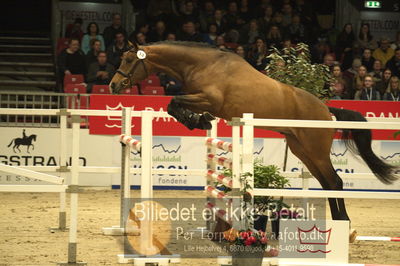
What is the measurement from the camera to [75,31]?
1392 cm

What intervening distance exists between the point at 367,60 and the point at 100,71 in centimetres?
535

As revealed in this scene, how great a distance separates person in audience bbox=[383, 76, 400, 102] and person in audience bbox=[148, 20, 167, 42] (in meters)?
4.39

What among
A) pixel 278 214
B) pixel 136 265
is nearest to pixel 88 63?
pixel 278 214

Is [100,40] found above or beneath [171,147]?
above

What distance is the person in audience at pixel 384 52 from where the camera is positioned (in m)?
Answer: 14.5

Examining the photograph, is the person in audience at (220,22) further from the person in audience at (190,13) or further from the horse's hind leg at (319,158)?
the horse's hind leg at (319,158)

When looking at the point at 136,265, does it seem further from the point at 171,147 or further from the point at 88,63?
the point at 88,63

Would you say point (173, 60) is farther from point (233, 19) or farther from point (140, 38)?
point (233, 19)

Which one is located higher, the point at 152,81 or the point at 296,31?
the point at 296,31

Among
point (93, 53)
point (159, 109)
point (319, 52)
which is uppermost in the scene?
point (319, 52)

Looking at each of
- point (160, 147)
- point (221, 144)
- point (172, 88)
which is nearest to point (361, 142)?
point (221, 144)

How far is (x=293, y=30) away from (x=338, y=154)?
14.6 feet

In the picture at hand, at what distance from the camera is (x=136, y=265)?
5379 millimetres

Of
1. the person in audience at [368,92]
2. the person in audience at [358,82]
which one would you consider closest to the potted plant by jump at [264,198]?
the person in audience at [368,92]
